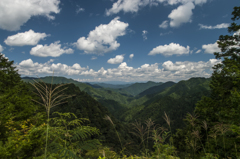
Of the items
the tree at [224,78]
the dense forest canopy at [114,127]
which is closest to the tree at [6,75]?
the dense forest canopy at [114,127]

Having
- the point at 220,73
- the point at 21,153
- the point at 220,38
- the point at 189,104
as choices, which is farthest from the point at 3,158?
the point at 189,104

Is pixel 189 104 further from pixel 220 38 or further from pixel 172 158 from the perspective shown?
pixel 172 158

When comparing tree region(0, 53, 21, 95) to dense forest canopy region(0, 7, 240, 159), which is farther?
tree region(0, 53, 21, 95)

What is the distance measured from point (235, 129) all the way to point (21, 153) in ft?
32.7

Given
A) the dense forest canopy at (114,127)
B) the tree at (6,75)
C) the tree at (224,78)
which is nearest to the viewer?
the dense forest canopy at (114,127)

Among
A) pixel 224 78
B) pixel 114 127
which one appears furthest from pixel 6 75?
pixel 224 78

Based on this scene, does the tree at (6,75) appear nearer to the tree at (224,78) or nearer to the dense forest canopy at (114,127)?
the dense forest canopy at (114,127)

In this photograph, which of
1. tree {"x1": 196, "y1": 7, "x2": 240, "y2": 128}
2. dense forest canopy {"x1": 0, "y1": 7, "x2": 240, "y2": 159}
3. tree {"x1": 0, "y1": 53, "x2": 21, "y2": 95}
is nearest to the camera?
dense forest canopy {"x1": 0, "y1": 7, "x2": 240, "y2": 159}

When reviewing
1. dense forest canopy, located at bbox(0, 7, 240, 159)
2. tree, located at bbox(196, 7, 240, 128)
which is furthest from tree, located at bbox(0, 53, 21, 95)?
tree, located at bbox(196, 7, 240, 128)

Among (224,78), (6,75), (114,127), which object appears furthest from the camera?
(6,75)

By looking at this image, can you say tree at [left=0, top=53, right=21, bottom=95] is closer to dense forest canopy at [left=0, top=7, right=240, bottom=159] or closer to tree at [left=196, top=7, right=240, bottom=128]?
dense forest canopy at [left=0, top=7, right=240, bottom=159]

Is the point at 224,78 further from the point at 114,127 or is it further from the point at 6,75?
the point at 6,75

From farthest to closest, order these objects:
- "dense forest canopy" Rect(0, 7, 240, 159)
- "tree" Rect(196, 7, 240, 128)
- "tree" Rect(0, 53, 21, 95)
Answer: "tree" Rect(0, 53, 21, 95) < "tree" Rect(196, 7, 240, 128) < "dense forest canopy" Rect(0, 7, 240, 159)

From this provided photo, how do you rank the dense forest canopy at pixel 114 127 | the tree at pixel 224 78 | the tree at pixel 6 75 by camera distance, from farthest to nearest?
the tree at pixel 6 75 < the tree at pixel 224 78 < the dense forest canopy at pixel 114 127
